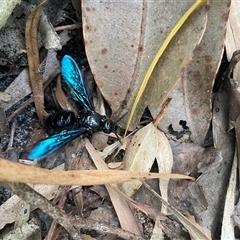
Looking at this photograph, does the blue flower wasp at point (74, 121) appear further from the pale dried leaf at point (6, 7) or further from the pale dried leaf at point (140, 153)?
the pale dried leaf at point (6, 7)

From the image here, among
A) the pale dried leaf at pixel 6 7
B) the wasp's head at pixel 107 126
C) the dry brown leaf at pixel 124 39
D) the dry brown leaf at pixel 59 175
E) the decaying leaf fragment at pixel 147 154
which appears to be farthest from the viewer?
the wasp's head at pixel 107 126

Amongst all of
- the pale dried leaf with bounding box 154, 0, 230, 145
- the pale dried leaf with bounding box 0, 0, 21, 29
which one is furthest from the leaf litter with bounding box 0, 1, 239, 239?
the pale dried leaf with bounding box 0, 0, 21, 29

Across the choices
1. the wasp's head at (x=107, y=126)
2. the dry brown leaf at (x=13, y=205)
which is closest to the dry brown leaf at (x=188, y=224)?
the wasp's head at (x=107, y=126)

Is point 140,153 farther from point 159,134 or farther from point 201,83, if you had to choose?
point 201,83

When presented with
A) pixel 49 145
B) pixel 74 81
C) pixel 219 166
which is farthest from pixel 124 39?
pixel 219 166

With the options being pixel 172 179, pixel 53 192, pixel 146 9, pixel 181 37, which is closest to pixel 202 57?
pixel 181 37
